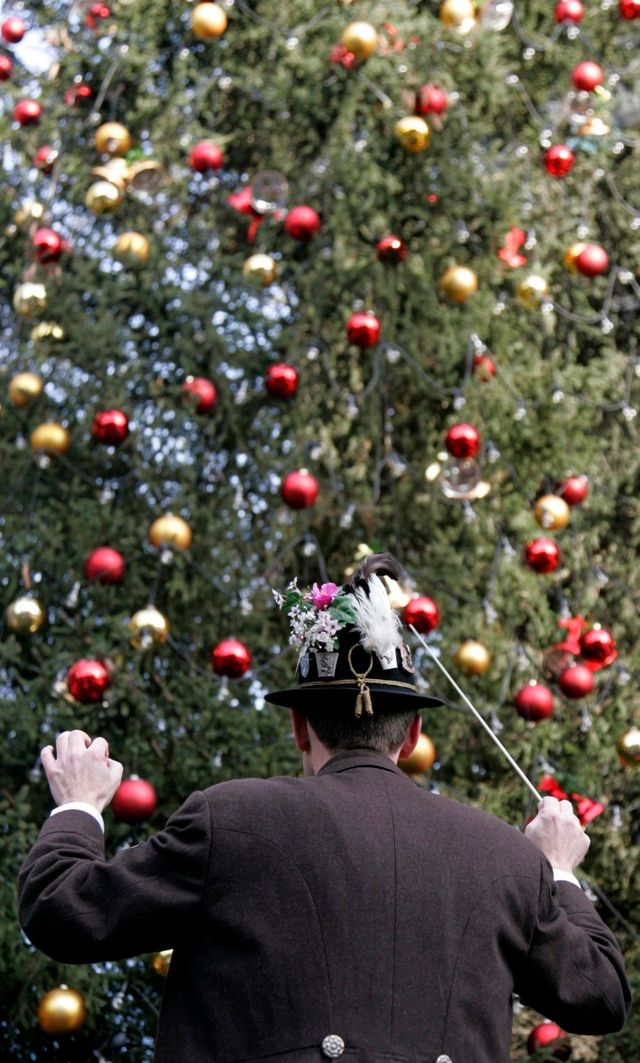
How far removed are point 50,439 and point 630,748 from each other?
1.96 metres

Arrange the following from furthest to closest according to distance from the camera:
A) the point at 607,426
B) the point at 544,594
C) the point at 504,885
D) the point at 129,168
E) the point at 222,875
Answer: the point at 607,426
the point at 544,594
the point at 129,168
the point at 504,885
the point at 222,875

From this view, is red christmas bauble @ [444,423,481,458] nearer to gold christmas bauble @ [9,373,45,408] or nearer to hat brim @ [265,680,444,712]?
gold christmas bauble @ [9,373,45,408]

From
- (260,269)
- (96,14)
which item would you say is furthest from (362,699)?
(96,14)

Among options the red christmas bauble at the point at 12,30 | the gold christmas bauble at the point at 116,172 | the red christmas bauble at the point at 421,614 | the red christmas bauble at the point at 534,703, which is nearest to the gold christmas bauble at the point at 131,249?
the gold christmas bauble at the point at 116,172

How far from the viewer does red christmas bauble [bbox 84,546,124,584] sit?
161 inches

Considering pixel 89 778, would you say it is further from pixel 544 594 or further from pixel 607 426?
pixel 607 426

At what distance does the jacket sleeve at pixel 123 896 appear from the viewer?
79.0 inches

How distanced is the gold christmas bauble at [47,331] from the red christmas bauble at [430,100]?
1.38 meters

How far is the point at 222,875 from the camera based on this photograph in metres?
2.04

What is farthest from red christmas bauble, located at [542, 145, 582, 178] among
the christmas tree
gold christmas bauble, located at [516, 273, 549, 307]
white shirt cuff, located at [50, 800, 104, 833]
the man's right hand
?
white shirt cuff, located at [50, 800, 104, 833]

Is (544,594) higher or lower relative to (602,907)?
higher

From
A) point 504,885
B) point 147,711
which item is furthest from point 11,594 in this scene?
point 504,885

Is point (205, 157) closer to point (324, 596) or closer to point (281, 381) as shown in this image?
point (281, 381)

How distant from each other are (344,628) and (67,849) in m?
0.58
